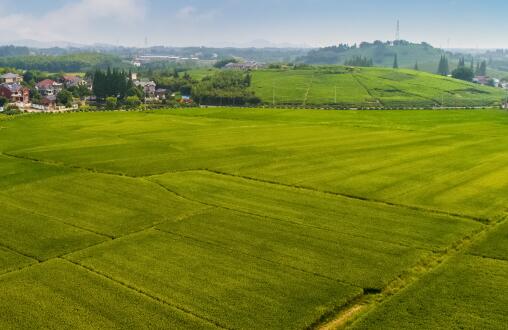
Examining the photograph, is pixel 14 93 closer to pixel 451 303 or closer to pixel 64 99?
pixel 64 99

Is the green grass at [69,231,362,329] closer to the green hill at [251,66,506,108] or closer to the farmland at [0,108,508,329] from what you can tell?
the farmland at [0,108,508,329]

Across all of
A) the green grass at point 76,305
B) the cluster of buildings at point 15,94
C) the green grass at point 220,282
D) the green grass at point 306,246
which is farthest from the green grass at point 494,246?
the cluster of buildings at point 15,94

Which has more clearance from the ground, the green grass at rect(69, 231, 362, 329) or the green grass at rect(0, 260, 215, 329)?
the green grass at rect(69, 231, 362, 329)

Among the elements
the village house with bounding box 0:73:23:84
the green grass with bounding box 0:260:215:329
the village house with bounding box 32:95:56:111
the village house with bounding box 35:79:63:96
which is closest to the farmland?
the green grass with bounding box 0:260:215:329

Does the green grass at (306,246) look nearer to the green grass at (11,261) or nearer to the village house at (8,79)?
the green grass at (11,261)

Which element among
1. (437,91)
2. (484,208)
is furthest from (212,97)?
(484,208)

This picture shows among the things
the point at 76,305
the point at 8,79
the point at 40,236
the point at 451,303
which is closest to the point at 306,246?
the point at 451,303
